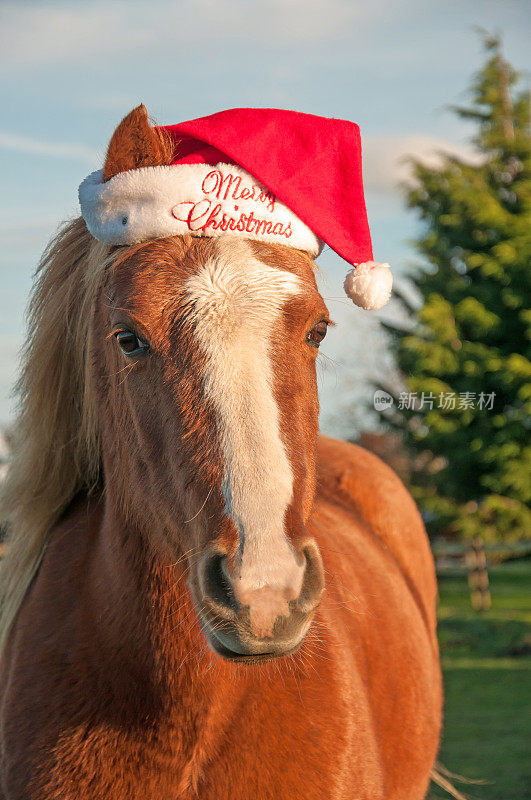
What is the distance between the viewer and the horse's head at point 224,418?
160 centimetres

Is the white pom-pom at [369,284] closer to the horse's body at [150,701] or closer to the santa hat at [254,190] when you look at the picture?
the santa hat at [254,190]

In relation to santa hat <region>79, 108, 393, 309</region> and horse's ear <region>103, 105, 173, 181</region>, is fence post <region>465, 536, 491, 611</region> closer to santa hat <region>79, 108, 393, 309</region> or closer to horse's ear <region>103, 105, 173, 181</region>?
santa hat <region>79, 108, 393, 309</region>

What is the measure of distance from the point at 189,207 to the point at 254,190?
22 centimetres

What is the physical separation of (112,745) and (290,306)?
1.26m

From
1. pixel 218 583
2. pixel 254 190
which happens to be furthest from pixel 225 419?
pixel 254 190

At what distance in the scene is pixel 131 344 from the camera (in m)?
1.94

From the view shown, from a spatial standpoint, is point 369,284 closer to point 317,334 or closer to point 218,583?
point 317,334

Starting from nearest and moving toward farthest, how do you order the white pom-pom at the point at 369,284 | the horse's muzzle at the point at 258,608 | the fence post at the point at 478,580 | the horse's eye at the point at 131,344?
the horse's muzzle at the point at 258,608 → the horse's eye at the point at 131,344 → the white pom-pom at the point at 369,284 → the fence post at the point at 478,580

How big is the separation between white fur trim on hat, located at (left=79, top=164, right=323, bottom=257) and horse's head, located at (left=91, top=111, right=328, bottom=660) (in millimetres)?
52

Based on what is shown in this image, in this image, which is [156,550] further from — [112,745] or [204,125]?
[204,125]

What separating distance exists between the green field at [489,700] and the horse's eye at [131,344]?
4.61 metres

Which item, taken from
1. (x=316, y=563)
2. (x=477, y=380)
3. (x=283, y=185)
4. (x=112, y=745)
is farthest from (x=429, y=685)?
(x=477, y=380)

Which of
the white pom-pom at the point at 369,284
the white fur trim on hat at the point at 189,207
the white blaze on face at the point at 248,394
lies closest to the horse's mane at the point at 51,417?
the white fur trim on hat at the point at 189,207

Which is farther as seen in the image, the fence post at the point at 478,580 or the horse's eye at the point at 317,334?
the fence post at the point at 478,580
